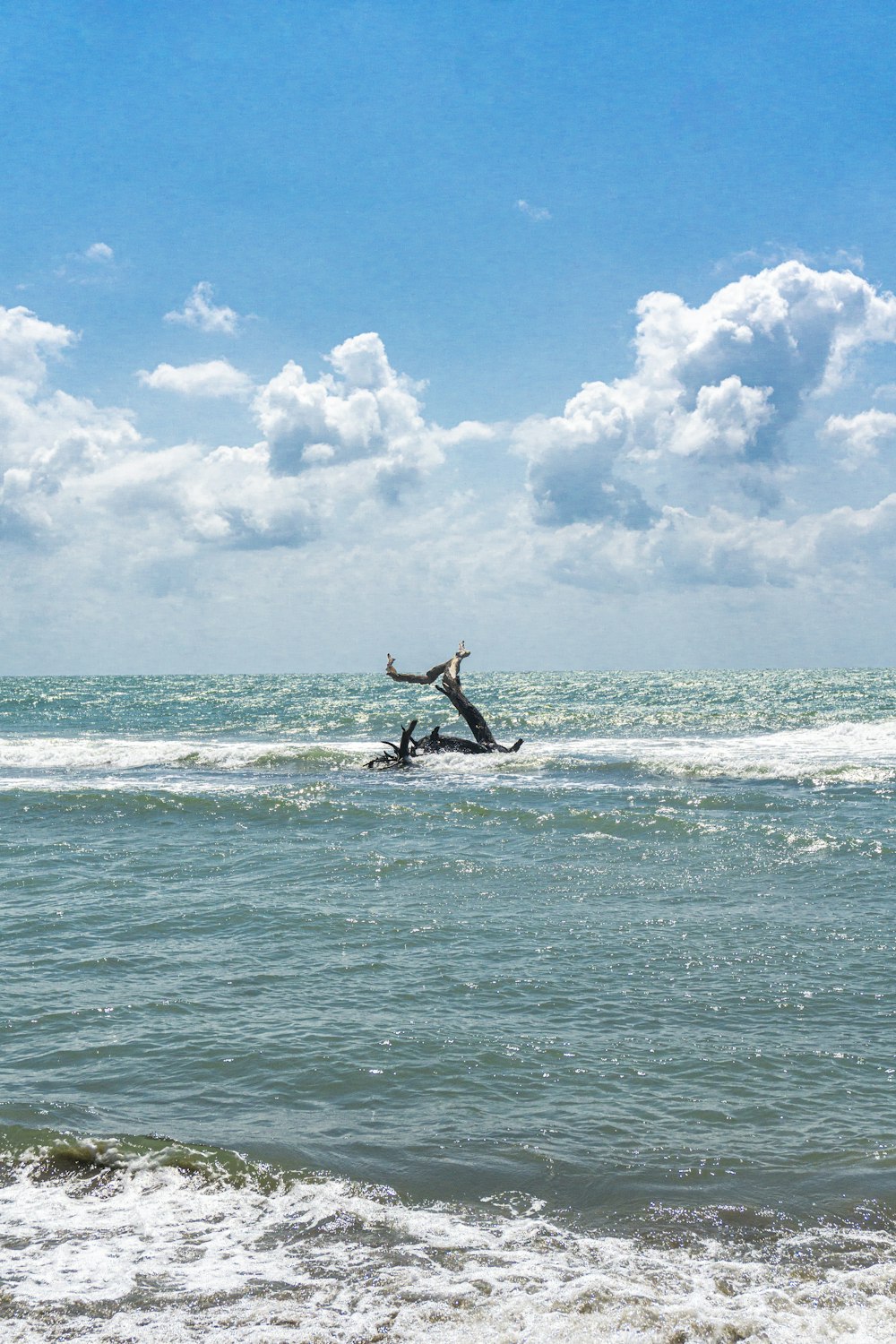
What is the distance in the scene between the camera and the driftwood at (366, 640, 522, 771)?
106 ft

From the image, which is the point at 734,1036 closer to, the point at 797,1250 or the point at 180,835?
the point at 797,1250

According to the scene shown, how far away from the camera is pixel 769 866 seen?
1628 cm

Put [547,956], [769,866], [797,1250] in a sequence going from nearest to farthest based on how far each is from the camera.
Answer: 1. [797,1250]
2. [547,956]
3. [769,866]

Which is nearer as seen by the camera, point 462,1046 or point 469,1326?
point 469,1326

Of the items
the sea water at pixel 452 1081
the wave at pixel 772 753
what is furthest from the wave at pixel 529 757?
the sea water at pixel 452 1081

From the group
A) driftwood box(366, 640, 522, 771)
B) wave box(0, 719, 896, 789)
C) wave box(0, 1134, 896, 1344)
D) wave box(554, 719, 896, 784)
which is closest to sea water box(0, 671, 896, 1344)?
wave box(0, 1134, 896, 1344)

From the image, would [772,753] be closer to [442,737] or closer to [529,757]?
[529,757]

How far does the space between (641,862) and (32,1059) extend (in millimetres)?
10985

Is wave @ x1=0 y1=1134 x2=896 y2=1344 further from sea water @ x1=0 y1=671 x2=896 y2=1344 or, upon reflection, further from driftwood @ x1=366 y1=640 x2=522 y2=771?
driftwood @ x1=366 y1=640 x2=522 y2=771

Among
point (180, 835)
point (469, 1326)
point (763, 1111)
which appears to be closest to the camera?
point (469, 1326)

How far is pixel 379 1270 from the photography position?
223 inches

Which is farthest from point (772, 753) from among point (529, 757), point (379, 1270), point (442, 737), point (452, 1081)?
point (379, 1270)

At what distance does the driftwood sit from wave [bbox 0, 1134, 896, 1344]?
82.6 ft

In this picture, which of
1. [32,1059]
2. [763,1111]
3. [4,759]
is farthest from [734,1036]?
[4,759]
